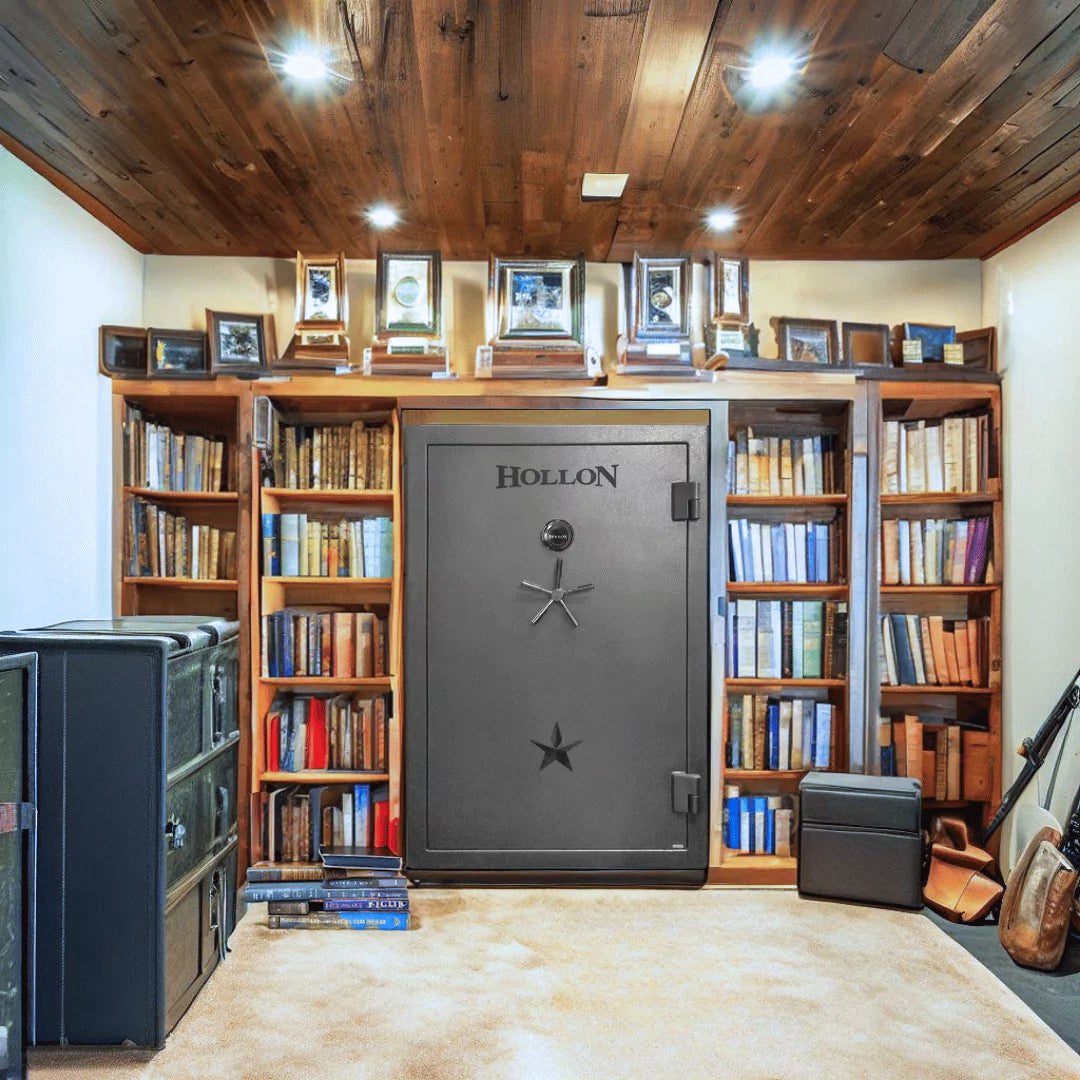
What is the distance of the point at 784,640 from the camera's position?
3.52m

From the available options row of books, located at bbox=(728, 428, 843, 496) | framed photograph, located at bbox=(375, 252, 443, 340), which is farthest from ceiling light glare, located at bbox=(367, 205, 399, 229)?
row of books, located at bbox=(728, 428, 843, 496)

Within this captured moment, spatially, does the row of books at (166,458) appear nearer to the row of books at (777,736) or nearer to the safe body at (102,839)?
the safe body at (102,839)


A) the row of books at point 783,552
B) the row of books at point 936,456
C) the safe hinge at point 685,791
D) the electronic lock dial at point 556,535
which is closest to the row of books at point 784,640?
the row of books at point 783,552

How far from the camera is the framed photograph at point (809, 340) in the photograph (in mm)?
3646

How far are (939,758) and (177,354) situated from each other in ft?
11.1

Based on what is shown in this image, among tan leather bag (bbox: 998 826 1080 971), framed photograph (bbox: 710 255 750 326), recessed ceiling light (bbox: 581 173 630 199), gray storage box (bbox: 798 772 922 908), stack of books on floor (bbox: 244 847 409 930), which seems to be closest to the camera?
tan leather bag (bbox: 998 826 1080 971)

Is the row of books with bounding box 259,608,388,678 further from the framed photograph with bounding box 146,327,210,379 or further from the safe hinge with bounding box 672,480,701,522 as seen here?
the safe hinge with bounding box 672,480,701,522

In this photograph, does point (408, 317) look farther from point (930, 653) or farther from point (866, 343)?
point (930, 653)

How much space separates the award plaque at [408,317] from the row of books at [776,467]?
3.98ft

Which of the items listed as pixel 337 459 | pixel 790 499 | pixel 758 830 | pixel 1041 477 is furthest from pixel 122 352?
pixel 1041 477

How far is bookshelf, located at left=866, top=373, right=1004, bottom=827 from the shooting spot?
347 centimetres

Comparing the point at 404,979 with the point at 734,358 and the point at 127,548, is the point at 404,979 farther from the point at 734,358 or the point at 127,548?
the point at 734,358

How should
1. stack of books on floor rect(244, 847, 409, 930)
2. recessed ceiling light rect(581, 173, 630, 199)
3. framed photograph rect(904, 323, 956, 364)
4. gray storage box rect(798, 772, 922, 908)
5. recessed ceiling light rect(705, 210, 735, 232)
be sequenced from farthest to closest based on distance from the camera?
framed photograph rect(904, 323, 956, 364) → recessed ceiling light rect(705, 210, 735, 232) → gray storage box rect(798, 772, 922, 908) → stack of books on floor rect(244, 847, 409, 930) → recessed ceiling light rect(581, 173, 630, 199)

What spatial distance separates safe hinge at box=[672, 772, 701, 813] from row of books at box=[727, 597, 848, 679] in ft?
1.45
